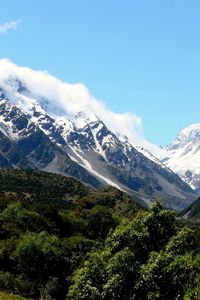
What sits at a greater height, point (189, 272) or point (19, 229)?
point (189, 272)

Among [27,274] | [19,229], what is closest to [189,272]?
[27,274]

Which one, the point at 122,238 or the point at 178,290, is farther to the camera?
the point at 122,238

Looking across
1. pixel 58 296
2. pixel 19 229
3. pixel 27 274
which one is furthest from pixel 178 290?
pixel 19 229

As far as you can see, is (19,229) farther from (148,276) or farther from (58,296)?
(148,276)

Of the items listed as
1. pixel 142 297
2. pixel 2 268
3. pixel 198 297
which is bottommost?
pixel 2 268

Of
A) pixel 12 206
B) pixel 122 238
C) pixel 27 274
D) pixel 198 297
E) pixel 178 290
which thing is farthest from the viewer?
pixel 12 206

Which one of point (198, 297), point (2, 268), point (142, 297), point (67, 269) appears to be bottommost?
point (2, 268)

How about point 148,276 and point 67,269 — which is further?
point 67,269

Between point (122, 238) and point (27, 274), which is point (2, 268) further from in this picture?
point (122, 238)

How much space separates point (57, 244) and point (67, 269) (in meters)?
6.79

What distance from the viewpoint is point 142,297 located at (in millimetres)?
51094

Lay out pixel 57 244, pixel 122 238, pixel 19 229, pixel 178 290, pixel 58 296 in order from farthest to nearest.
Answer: pixel 19 229
pixel 57 244
pixel 58 296
pixel 122 238
pixel 178 290

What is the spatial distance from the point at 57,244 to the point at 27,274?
11.9 meters

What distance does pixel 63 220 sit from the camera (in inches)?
5635
